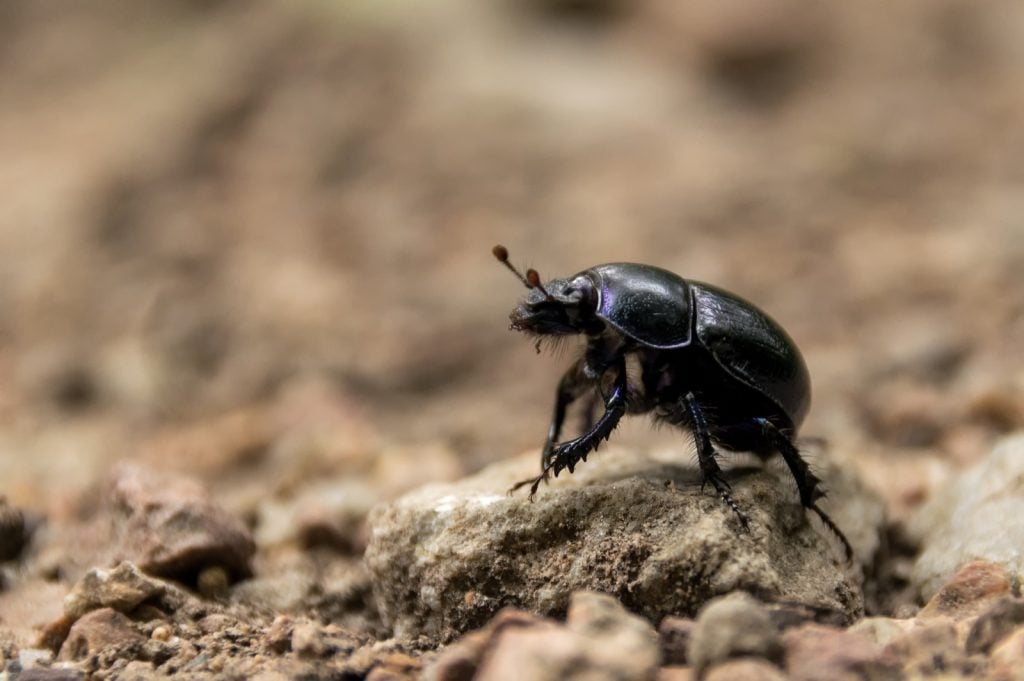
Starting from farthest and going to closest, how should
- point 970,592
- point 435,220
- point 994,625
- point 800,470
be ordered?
point 435,220
point 800,470
point 970,592
point 994,625

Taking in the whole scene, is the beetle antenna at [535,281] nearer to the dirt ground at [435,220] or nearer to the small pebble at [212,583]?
the dirt ground at [435,220]

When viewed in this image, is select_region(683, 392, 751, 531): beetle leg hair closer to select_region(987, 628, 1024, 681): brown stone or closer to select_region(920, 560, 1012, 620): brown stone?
select_region(920, 560, 1012, 620): brown stone

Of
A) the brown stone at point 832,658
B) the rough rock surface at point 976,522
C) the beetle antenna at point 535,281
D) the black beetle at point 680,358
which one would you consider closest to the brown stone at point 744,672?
the brown stone at point 832,658

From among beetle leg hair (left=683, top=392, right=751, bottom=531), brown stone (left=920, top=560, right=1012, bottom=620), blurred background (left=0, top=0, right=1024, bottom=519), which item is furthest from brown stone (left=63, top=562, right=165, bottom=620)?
brown stone (left=920, top=560, right=1012, bottom=620)

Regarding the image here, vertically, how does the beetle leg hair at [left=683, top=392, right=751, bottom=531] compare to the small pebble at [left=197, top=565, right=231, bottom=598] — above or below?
above

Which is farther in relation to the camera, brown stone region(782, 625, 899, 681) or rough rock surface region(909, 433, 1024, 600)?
rough rock surface region(909, 433, 1024, 600)

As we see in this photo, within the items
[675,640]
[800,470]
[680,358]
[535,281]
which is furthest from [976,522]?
[535,281]

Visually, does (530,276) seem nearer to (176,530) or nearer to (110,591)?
(176,530)
